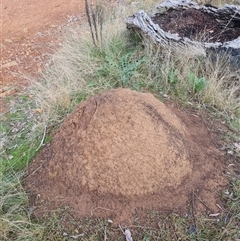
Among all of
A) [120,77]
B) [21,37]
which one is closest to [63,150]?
[120,77]

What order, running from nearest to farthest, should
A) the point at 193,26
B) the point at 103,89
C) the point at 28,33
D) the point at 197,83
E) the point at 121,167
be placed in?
the point at 121,167
the point at 197,83
the point at 103,89
the point at 193,26
the point at 28,33

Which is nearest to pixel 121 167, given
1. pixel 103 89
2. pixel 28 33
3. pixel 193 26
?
pixel 103 89

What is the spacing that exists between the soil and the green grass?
0.52 m

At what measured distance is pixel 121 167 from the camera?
1911 mm

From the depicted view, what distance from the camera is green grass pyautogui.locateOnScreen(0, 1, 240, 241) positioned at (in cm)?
182

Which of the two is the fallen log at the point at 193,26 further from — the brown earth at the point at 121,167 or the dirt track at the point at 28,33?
the brown earth at the point at 121,167

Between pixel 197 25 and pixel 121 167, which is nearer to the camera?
pixel 121 167

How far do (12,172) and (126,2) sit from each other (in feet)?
13.1

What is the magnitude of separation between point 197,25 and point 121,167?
2.67 metres

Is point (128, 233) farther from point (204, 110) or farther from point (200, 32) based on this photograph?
point (200, 32)

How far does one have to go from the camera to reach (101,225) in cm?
181

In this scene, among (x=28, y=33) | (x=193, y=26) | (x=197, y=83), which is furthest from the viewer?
(x=28, y=33)

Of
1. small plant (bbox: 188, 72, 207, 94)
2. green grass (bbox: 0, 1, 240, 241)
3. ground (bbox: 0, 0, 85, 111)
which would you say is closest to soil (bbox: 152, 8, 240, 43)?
green grass (bbox: 0, 1, 240, 241)

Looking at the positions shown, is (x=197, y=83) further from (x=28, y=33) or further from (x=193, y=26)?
(x=28, y=33)
